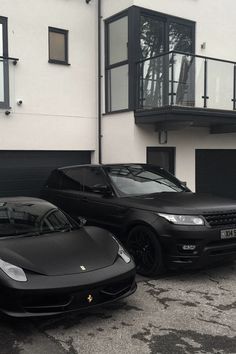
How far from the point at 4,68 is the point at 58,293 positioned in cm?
674

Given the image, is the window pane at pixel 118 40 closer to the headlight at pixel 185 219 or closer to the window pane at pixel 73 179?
the window pane at pixel 73 179

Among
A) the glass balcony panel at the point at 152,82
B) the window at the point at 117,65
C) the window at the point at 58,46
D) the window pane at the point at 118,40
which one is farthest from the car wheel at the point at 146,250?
the window at the point at 58,46

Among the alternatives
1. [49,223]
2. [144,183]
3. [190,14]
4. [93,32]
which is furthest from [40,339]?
[190,14]

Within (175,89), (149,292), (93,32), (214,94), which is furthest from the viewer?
(93,32)

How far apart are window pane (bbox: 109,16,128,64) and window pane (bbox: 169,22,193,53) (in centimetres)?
133

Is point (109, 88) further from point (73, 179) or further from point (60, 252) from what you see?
point (60, 252)

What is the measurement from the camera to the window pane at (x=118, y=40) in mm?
10641

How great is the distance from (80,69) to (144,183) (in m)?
4.79

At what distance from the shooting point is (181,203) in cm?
630

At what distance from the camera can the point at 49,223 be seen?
5.62m

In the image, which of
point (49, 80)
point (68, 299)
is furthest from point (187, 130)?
point (68, 299)

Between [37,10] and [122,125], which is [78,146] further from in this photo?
[37,10]

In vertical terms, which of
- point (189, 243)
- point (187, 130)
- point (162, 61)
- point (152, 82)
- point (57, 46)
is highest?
point (57, 46)

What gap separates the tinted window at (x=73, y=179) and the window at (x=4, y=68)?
259 centimetres
